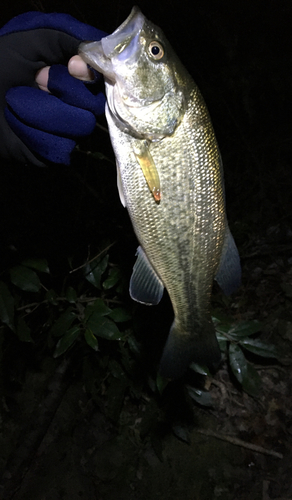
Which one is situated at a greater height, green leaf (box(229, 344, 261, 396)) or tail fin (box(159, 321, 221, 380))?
tail fin (box(159, 321, 221, 380))

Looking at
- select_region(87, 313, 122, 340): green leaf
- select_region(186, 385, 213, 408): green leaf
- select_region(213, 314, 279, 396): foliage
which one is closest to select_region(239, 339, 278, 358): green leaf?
select_region(213, 314, 279, 396): foliage

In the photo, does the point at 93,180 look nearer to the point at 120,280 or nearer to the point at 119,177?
the point at 120,280

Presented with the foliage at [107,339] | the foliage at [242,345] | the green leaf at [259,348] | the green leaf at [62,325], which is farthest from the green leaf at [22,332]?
the green leaf at [259,348]

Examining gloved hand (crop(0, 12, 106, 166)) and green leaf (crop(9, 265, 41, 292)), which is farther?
green leaf (crop(9, 265, 41, 292))

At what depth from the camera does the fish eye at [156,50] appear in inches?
52.6

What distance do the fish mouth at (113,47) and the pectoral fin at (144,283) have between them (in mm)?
796

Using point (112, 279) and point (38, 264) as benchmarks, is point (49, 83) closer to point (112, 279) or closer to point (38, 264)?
point (38, 264)

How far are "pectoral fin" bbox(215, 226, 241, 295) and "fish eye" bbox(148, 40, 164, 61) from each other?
33.2 inches

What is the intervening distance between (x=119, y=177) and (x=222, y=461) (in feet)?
9.06

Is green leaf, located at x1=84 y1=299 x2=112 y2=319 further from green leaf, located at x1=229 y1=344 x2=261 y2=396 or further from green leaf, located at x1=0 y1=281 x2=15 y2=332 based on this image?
green leaf, located at x1=229 y1=344 x2=261 y2=396

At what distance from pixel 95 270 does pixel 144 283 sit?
3.62ft

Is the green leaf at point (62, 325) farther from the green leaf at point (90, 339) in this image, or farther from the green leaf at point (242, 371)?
the green leaf at point (242, 371)

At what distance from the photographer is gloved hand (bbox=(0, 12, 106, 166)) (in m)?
1.28

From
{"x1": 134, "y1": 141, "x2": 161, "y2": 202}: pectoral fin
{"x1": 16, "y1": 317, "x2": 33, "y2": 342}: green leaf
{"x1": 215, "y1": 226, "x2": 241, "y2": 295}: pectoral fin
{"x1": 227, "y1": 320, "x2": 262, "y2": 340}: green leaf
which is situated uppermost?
{"x1": 134, "y1": 141, "x2": 161, "y2": 202}: pectoral fin
